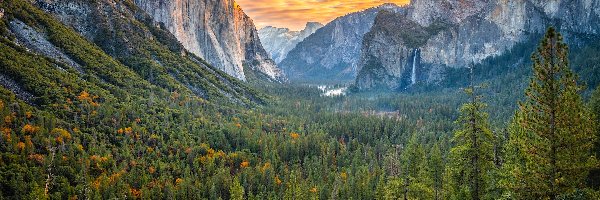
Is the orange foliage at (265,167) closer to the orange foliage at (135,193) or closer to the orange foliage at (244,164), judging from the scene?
the orange foliage at (244,164)

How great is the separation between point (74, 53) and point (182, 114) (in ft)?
146

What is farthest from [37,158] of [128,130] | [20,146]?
[128,130]

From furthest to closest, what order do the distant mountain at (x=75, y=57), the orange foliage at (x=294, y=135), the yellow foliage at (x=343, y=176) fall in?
the orange foliage at (x=294, y=135) < the distant mountain at (x=75, y=57) < the yellow foliage at (x=343, y=176)

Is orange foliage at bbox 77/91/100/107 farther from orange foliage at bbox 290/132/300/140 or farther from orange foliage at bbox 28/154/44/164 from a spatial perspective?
orange foliage at bbox 290/132/300/140

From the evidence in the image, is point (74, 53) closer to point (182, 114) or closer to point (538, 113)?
point (182, 114)

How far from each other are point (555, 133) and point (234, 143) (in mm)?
116842

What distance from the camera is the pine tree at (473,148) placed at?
4181 centimetres

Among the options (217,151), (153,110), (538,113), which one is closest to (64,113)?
(153,110)

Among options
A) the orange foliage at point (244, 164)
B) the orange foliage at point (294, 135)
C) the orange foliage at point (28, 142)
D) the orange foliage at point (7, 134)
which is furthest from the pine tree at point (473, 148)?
the orange foliage at point (294, 135)

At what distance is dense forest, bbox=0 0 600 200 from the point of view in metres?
33.3

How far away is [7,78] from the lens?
387ft

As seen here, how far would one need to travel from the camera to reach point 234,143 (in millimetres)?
142125

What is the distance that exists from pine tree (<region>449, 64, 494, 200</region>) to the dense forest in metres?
0.14

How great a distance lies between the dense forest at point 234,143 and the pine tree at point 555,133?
10cm
